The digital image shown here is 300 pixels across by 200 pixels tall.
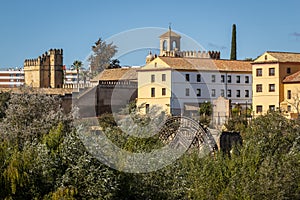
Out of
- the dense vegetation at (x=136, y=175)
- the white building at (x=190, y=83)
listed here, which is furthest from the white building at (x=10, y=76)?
the dense vegetation at (x=136, y=175)

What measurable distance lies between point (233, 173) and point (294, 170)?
189 cm

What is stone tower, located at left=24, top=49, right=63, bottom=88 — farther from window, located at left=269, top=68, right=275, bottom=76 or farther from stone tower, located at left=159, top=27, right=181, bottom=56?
window, located at left=269, top=68, right=275, bottom=76

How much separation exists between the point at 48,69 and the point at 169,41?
1461 centimetres

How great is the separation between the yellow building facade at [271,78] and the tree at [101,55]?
1124 inches

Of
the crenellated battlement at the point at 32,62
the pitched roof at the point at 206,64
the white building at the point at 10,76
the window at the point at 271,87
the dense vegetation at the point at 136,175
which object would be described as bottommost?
the dense vegetation at the point at 136,175

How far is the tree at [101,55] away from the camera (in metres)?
80.5

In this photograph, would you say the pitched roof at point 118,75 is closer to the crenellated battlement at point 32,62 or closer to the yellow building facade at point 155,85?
the yellow building facade at point 155,85

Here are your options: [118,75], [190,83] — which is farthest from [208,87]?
[118,75]

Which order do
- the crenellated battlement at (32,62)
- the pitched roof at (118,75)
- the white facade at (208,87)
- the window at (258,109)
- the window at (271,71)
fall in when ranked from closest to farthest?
the window at (258,109) < the window at (271,71) < the white facade at (208,87) < the pitched roof at (118,75) < the crenellated battlement at (32,62)

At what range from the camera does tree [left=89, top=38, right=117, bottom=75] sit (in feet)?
264

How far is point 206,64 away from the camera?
61.4 metres

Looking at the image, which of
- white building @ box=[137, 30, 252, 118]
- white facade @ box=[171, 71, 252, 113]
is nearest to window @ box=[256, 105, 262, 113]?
white building @ box=[137, 30, 252, 118]

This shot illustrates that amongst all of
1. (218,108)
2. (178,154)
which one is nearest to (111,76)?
(218,108)

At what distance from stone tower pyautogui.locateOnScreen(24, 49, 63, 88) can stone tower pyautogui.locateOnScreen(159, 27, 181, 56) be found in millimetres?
12080
